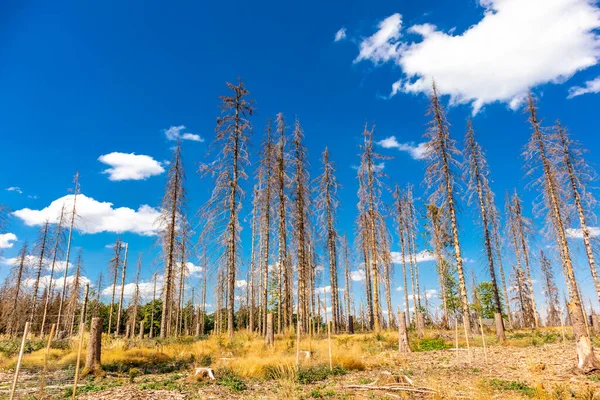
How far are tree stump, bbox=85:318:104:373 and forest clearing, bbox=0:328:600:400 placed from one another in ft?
1.67

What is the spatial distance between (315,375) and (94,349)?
763 cm

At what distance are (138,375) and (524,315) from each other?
41164 mm

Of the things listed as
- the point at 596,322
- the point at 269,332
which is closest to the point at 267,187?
the point at 269,332

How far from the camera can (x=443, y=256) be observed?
30.0 meters

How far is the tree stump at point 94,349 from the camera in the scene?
480 inches

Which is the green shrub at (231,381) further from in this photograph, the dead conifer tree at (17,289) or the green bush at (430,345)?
the dead conifer tree at (17,289)

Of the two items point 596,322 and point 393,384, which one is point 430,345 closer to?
point 393,384

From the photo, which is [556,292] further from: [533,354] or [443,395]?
[443,395]

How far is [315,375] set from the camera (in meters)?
11.1

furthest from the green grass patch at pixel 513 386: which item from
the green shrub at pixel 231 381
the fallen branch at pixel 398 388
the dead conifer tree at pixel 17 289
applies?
the dead conifer tree at pixel 17 289

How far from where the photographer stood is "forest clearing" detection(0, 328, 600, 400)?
28.7 feet

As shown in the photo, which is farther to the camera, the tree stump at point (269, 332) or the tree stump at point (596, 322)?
the tree stump at point (596, 322)

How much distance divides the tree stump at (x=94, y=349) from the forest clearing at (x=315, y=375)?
51cm

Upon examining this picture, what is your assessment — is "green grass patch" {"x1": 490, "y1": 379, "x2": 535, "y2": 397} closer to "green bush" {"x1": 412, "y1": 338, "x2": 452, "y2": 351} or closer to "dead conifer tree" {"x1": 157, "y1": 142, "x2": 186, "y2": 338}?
"green bush" {"x1": 412, "y1": 338, "x2": 452, "y2": 351}
